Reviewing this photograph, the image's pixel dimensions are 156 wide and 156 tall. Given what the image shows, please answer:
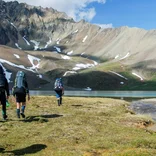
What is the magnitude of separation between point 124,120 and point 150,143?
12.1m

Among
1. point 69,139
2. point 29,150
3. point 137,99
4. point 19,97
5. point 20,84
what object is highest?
point 20,84

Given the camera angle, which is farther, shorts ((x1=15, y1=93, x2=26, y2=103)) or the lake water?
the lake water

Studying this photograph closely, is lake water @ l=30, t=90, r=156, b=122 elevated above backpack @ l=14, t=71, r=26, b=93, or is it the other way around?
backpack @ l=14, t=71, r=26, b=93

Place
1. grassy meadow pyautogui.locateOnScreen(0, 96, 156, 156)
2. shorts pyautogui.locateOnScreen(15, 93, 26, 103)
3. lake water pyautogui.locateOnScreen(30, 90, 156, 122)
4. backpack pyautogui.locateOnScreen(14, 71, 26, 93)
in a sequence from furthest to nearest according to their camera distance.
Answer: lake water pyautogui.locateOnScreen(30, 90, 156, 122) → shorts pyautogui.locateOnScreen(15, 93, 26, 103) → backpack pyautogui.locateOnScreen(14, 71, 26, 93) → grassy meadow pyautogui.locateOnScreen(0, 96, 156, 156)

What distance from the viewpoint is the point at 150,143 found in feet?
58.8

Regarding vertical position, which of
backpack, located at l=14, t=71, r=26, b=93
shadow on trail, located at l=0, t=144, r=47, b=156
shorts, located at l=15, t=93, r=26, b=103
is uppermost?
backpack, located at l=14, t=71, r=26, b=93

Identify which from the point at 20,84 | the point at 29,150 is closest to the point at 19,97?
the point at 20,84

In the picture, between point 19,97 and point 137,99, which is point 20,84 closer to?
point 19,97

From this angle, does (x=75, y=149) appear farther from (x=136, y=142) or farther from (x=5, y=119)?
(x=5, y=119)

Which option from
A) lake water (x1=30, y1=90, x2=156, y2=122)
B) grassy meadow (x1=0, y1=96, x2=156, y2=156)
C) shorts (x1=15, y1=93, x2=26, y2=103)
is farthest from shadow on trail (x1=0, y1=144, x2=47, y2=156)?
lake water (x1=30, y1=90, x2=156, y2=122)

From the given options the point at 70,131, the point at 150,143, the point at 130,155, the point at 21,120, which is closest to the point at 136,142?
the point at 150,143

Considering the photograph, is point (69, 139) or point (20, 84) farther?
point (20, 84)

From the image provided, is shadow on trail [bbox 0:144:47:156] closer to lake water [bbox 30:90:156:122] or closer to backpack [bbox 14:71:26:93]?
backpack [bbox 14:71:26:93]

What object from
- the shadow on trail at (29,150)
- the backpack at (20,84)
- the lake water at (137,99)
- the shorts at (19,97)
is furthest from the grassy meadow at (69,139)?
Answer: the lake water at (137,99)
